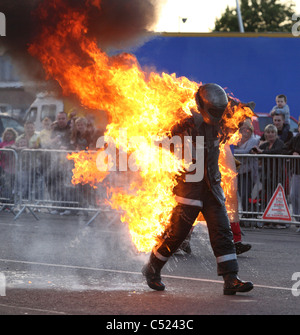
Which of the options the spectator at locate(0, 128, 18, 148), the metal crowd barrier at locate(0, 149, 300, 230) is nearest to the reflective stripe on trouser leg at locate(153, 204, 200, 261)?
the metal crowd barrier at locate(0, 149, 300, 230)

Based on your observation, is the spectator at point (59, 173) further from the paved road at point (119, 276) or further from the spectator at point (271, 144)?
the spectator at point (271, 144)

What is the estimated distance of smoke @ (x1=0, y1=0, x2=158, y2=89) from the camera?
23.4 ft

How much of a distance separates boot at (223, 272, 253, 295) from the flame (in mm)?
744

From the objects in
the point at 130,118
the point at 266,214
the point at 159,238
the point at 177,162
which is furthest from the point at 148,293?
the point at 266,214

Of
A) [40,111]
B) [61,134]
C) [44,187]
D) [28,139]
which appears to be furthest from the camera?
[40,111]

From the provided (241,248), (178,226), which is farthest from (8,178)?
(178,226)

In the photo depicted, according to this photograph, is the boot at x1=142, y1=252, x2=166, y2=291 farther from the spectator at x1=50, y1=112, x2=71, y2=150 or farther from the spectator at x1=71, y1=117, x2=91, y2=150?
the spectator at x1=50, y1=112, x2=71, y2=150

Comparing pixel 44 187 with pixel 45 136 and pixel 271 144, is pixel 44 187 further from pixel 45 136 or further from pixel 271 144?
pixel 271 144

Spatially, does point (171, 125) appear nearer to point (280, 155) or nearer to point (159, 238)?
point (159, 238)

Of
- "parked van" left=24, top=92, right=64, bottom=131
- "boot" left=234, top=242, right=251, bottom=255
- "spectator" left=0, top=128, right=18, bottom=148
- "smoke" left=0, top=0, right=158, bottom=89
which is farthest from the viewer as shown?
"parked van" left=24, top=92, right=64, bottom=131

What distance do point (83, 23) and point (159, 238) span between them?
2230 mm

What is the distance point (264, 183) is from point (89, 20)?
6.08 m

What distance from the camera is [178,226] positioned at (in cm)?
649

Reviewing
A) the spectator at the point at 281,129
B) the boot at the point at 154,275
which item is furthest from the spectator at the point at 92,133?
the boot at the point at 154,275
